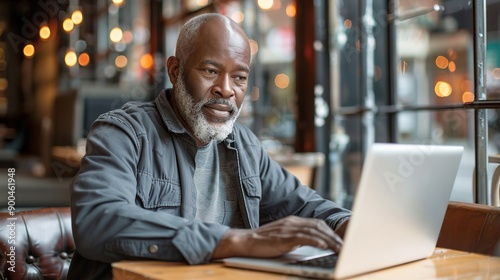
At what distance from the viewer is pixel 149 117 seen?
1696 millimetres

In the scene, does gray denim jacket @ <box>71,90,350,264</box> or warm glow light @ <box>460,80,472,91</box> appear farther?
warm glow light @ <box>460,80,472,91</box>

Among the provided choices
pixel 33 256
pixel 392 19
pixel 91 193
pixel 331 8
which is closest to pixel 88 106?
pixel 331 8

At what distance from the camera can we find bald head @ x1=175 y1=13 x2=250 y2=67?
1.72m

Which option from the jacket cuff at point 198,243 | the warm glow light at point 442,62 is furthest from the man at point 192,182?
the warm glow light at point 442,62

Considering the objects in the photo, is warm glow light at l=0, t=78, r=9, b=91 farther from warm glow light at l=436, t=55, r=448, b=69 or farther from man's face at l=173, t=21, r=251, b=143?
man's face at l=173, t=21, r=251, b=143

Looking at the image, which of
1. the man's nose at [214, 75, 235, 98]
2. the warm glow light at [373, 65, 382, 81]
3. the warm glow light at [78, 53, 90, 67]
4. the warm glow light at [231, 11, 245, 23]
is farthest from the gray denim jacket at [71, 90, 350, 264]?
the warm glow light at [78, 53, 90, 67]

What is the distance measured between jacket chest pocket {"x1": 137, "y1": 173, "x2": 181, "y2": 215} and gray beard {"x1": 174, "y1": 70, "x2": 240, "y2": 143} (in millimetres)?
173

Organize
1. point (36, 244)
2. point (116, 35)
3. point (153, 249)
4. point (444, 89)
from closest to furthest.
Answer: point (153, 249), point (36, 244), point (444, 89), point (116, 35)

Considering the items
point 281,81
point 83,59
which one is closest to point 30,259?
point 281,81

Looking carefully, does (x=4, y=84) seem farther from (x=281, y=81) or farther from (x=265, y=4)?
(x=281, y=81)

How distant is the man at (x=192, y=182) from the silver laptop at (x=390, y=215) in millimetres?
69

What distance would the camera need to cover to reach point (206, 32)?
1729mm

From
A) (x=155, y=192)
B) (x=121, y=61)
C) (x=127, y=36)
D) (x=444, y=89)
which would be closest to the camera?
(x=155, y=192)

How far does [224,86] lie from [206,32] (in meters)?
0.16
